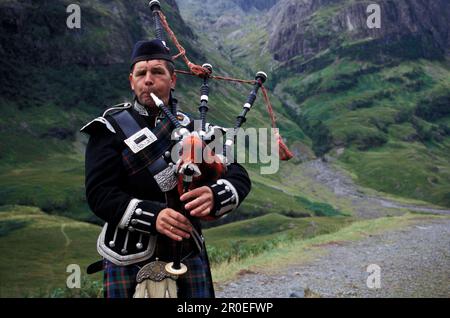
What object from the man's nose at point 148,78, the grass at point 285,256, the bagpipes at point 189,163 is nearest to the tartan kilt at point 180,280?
the bagpipes at point 189,163

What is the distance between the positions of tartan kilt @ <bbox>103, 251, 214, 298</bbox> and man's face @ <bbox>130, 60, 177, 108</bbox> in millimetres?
1628

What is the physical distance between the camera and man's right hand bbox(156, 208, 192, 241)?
3930 millimetres

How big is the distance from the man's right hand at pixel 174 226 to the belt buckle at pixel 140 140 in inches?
29.8

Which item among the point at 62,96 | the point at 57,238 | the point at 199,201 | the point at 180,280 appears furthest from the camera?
the point at 62,96

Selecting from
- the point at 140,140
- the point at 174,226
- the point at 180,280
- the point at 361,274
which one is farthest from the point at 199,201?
the point at 361,274

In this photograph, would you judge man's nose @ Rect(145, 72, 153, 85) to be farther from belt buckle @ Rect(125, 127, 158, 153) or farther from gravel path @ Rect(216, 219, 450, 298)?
gravel path @ Rect(216, 219, 450, 298)

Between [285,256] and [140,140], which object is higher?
[140,140]

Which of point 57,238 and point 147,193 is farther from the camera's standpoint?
point 57,238

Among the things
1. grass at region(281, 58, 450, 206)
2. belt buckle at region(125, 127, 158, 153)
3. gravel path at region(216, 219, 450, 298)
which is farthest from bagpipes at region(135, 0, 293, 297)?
grass at region(281, 58, 450, 206)

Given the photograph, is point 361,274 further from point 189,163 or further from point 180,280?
point 189,163

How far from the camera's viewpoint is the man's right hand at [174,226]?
12.9 ft

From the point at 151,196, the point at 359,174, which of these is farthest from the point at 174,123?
the point at 359,174

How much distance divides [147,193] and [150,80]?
110 centimetres

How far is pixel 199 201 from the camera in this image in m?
3.94
